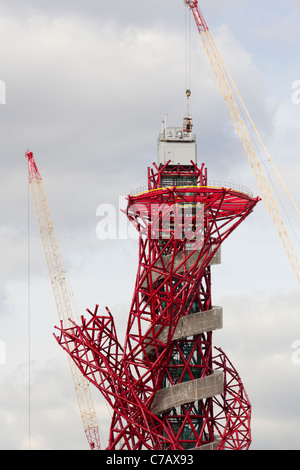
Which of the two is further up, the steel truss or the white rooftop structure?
the white rooftop structure

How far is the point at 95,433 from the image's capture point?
541ft

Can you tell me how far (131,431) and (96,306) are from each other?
16910 millimetres

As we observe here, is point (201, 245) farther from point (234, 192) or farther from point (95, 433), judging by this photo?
point (95, 433)

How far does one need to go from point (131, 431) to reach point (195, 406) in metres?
9.54

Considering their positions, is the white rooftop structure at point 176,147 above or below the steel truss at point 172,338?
above

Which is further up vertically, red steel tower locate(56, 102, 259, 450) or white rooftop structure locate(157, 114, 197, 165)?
white rooftop structure locate(157, 114, 197, 165)

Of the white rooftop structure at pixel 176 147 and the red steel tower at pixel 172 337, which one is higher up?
the white rooftop structure at pixel 176 147
